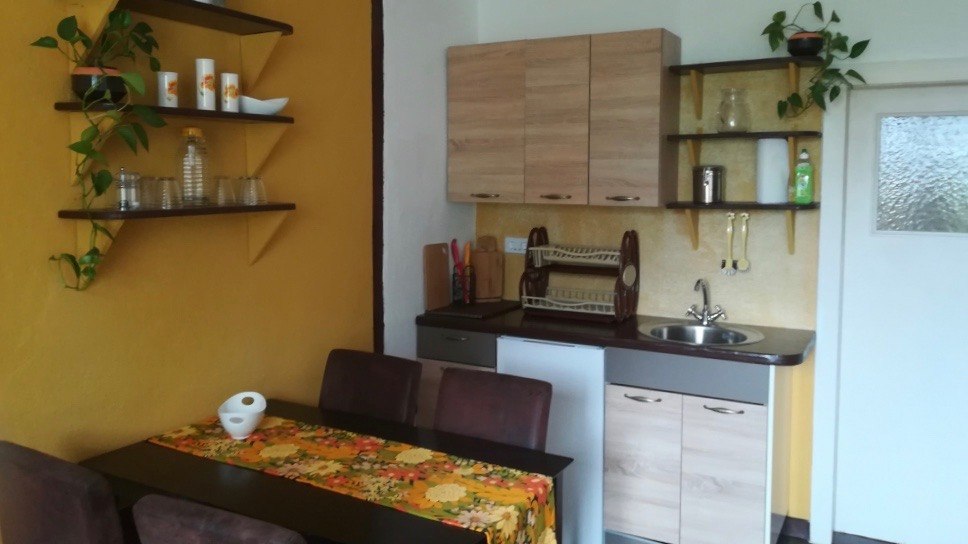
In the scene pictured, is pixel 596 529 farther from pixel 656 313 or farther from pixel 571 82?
pixel 571 82

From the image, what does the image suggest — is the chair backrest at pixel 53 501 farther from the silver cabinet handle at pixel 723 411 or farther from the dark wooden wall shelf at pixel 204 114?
the silver cabinet handle at pixel 723 411

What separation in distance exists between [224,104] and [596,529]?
208 centimetres

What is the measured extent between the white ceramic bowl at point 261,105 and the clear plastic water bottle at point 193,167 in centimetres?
16

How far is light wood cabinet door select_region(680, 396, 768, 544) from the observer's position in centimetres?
300

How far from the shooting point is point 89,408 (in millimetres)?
2277

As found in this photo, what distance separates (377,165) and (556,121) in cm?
77

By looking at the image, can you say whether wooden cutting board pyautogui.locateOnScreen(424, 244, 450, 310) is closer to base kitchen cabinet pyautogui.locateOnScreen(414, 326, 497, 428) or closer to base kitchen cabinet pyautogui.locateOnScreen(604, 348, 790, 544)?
base kitchen cabinet pyautogui.locateOnScreen(414, 326, 497, 428)

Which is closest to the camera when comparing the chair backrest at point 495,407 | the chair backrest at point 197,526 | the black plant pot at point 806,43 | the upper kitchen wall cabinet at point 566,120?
the chair backrest at point 197,526

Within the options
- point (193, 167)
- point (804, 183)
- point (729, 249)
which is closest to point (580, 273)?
point (729, 249)

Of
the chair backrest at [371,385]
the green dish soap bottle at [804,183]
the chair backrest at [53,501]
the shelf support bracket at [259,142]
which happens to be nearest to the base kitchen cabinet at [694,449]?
the green dish soap bottle at [804,183]

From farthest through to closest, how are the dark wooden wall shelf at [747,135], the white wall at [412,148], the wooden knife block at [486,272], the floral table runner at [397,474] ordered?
the wooden knife block at [486,272] < the white wall at [412,148] < the dark wooden wall shelf at [747,135] < the floral table runner at [397,474]

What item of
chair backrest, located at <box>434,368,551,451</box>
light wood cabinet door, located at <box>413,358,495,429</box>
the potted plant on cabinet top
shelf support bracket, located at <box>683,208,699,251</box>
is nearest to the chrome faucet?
shelf support bracket, located at <box>683,208,699,251</box>

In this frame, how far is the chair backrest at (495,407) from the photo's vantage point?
2.43 metres

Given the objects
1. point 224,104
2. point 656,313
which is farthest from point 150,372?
point 656,313
